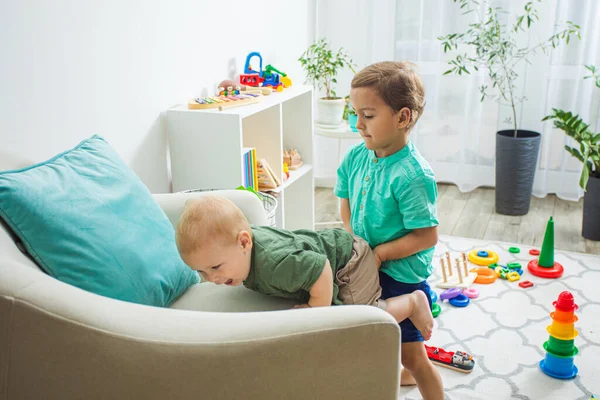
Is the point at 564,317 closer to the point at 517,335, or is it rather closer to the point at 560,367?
the point at 560,367

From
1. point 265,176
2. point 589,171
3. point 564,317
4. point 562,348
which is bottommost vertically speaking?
point 562,348

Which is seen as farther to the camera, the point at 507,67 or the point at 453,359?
the point at 507,67

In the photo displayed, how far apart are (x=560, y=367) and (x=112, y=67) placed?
1834 mm

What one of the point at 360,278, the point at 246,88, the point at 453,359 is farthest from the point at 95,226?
the point at 246,88

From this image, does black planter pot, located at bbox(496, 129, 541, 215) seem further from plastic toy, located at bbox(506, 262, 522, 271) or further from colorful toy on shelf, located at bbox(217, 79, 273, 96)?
colorful toy on shelf, located at bbox(217, 79, 273, 96)

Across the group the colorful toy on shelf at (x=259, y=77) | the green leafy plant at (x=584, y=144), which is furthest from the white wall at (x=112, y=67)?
the green leafy plant at (x=584, y=144)

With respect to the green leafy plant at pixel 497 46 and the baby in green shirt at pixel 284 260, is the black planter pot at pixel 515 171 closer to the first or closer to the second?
the green leafy plant at pixel 497 46

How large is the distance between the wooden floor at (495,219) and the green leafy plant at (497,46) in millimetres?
499

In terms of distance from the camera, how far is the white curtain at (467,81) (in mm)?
3717

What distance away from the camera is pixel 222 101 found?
99.3 inches

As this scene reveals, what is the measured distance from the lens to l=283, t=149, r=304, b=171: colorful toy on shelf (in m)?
3.19

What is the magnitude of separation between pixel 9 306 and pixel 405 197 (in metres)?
0.95

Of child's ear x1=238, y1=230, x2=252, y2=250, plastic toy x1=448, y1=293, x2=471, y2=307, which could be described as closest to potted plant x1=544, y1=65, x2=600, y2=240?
plastic toy x1=448, y1=293, x2=471, y2=307

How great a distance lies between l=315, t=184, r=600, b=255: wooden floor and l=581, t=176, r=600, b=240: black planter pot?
0.15 ft
